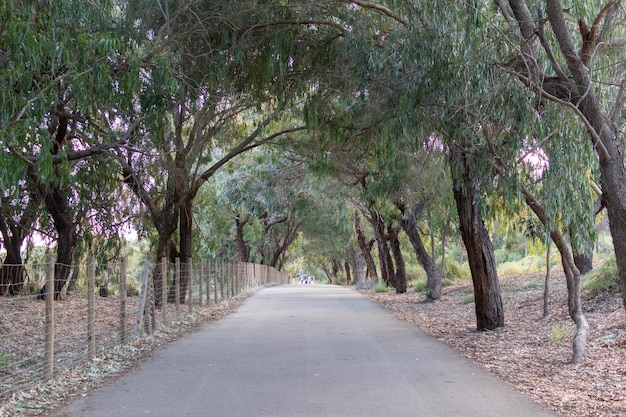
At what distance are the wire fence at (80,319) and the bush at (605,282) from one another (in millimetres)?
10195

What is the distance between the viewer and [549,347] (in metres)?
11.0

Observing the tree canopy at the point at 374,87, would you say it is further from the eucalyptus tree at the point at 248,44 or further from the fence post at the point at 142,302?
the fence post at the point at 142,302

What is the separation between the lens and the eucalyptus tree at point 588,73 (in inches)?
311

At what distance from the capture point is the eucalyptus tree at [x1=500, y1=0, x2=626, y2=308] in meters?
7.89

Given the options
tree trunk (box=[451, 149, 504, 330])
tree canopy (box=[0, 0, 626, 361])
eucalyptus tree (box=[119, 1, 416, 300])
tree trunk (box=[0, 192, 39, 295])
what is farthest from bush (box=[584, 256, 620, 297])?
tree trunk (box=[0, 192, 39, 295])

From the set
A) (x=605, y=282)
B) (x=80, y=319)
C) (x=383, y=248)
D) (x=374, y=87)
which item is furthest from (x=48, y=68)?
(x=383, y=248)

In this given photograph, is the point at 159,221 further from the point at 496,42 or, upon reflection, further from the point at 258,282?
the point at 258,282

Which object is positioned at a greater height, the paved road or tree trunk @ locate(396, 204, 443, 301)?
tree trunk @ locate(396, 204, 443, 301)

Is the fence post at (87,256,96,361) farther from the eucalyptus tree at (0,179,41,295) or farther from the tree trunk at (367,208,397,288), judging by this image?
the tree trunk at (367,208,397,288)

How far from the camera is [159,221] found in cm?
1908

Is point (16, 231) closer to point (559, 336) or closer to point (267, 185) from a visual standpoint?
point (267, 185)

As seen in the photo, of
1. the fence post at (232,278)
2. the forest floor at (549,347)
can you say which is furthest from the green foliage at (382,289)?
the forest floor at (549,347)

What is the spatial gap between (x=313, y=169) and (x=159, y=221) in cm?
512

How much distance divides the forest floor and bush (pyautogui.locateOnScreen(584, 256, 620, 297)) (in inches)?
13.1
